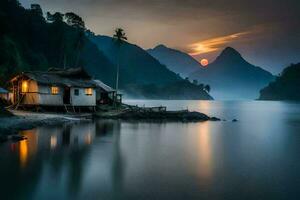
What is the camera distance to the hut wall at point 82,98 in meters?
61.2

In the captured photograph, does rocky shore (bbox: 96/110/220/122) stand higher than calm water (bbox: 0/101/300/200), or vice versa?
rocky shore (bbox: 96/110/220/122)

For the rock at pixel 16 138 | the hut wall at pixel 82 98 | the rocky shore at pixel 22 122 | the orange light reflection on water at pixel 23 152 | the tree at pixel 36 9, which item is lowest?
the orange light reflection on water at pixel 23 152

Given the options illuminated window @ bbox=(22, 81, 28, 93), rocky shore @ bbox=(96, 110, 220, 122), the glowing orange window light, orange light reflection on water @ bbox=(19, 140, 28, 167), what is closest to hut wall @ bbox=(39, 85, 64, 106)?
the glowing orange window light

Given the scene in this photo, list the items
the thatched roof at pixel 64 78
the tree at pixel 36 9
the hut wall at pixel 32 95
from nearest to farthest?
the thatched roof at pixel 64 78, the hut wall at pixel 32 95, the tree at pixel 36 9

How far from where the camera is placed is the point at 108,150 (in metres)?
32.2

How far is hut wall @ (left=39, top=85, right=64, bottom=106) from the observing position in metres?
58.2

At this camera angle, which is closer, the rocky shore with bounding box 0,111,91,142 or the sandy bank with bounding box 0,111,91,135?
the rocky shore with bounding box 0,111,91,142

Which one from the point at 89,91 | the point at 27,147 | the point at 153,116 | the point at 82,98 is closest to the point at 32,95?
the point at 82,98

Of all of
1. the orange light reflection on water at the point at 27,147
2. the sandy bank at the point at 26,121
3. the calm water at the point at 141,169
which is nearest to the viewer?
the calm water at the point at 141,169

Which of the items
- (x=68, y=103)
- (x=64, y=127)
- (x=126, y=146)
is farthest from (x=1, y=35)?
(x=126, y=146)

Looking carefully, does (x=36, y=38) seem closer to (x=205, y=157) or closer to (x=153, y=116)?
(x=153, y=116)

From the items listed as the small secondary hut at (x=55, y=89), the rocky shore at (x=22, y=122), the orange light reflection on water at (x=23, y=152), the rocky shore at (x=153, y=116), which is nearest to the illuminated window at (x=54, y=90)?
the small secondary hut at (x=55, y=89)

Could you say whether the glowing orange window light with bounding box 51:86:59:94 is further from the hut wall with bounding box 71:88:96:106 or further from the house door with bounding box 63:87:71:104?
the hut wall with bounding box 71:88:96:106

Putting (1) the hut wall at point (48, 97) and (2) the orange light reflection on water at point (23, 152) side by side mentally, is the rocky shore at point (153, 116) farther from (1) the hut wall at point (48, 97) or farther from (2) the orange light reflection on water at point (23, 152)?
(2) the orange light reflection on water at point (23, 152)
